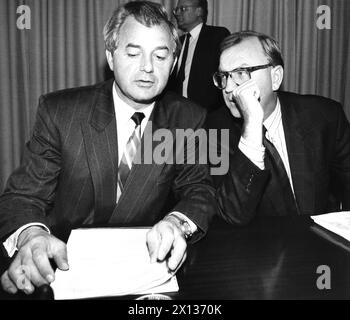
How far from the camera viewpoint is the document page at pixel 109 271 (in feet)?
3.04

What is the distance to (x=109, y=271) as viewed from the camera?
994 millimetres

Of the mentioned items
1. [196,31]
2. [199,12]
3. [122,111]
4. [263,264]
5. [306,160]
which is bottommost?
[263,264]

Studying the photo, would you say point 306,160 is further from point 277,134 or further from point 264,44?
point 264,44

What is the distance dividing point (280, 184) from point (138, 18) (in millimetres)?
916

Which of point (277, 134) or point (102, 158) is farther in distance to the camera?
point (277, 134)

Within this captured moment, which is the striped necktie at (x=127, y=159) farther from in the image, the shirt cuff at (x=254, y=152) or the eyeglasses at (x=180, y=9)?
the eyeglasses at (x=180, y=9)

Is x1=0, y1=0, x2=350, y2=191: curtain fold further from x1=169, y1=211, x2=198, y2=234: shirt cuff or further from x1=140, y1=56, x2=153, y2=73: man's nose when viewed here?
x1=169, y1=211, x2=198, y2=234: shirt cuff

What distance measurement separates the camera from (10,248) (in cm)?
118

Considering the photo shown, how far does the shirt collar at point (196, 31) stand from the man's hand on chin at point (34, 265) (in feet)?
11.7

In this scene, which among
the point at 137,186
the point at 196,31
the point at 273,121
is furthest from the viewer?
the point at 196,31

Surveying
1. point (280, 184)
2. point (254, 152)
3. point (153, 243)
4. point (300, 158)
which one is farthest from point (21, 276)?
point (300, 158)

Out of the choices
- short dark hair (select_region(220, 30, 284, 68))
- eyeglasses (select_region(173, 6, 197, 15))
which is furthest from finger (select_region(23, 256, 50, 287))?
eyeglasses (select_region(173, 6, 197, 15))

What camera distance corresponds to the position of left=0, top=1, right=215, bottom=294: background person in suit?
1.53 meters
